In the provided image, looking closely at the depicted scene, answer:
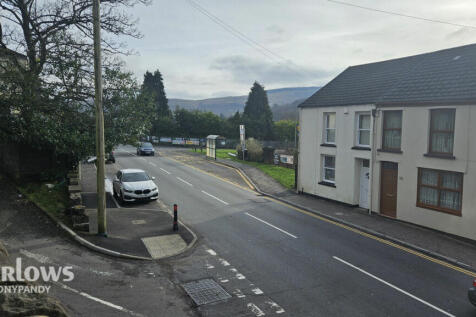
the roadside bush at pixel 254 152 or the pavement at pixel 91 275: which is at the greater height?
the roadside bush at pixel 254 152

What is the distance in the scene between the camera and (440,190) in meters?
15.0

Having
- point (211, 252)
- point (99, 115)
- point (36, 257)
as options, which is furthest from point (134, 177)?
point (36, 257)

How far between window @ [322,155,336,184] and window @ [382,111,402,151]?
12.5 ft

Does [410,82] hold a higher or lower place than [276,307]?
higher

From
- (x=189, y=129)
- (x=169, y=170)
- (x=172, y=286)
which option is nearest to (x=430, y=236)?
(x=172, y=286)

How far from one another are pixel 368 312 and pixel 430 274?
3.71 m

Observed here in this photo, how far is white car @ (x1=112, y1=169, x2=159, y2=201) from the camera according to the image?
18234 millimetres

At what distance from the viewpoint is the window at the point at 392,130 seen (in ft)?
55.7

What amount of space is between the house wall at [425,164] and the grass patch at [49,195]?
1408cm

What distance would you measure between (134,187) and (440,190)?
14.1m

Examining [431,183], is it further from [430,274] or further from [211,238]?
[211,238]

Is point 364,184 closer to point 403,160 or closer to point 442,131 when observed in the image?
point 403,160

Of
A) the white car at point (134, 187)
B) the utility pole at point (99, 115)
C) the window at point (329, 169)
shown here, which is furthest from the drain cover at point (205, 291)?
the window at point (329, 169)

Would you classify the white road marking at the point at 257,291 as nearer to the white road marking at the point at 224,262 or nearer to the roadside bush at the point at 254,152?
the white road marking at the point at 224,262
